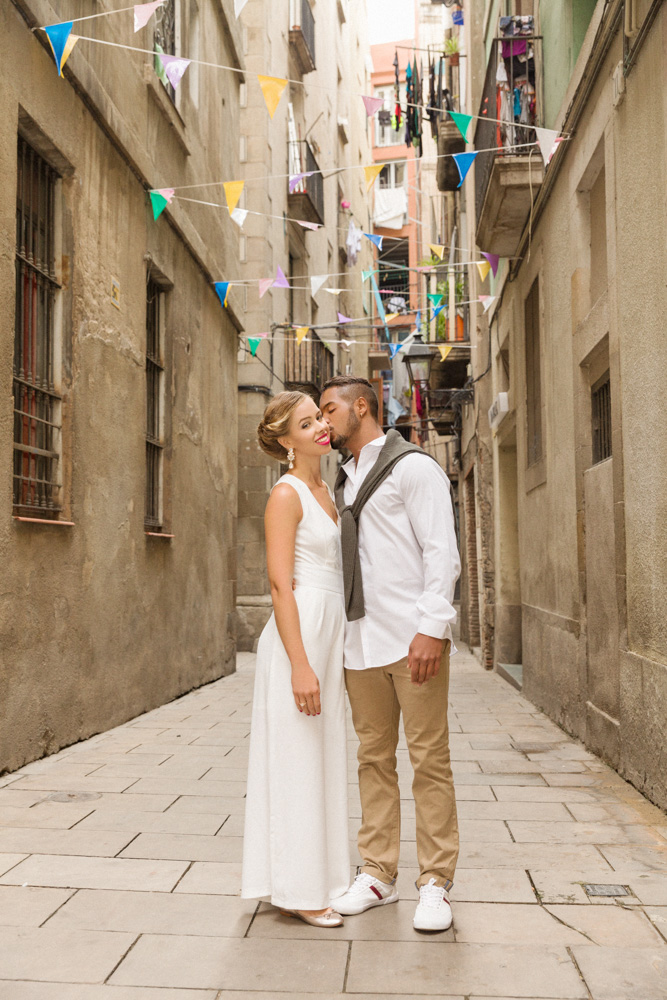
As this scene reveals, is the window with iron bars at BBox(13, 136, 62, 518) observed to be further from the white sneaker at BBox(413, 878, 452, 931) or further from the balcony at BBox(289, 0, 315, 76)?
the balcony at BBox(289, 0, 315, 76)

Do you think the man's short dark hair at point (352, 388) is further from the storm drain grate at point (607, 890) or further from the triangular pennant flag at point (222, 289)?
the triangular pennant flag at point (222, 289)

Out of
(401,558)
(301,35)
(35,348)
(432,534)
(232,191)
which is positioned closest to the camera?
(432,534)

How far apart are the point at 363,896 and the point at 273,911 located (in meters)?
0.31

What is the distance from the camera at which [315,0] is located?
76.1 feet

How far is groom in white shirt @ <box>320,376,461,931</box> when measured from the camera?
3.28 meters

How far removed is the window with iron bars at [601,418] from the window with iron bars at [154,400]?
3.95 m

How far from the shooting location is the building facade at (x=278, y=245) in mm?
15953

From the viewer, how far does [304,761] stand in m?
3.24

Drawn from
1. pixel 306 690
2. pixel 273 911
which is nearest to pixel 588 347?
pixel 306 690

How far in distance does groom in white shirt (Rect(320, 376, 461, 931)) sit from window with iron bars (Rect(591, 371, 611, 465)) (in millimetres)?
3593

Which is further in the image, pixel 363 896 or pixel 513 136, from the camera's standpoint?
pixel 513 136

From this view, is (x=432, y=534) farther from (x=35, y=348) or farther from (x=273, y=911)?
(x=35, y=348)

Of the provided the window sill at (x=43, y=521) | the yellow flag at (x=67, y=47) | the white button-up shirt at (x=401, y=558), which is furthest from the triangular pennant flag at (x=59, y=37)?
the white button-up shirt at (x=401, y=558)

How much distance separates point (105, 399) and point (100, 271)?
3.03ft
